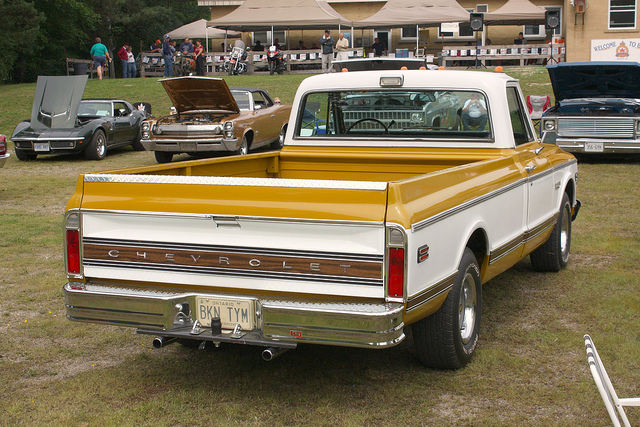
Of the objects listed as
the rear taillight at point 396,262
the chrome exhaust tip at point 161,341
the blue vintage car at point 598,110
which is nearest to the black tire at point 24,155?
the blue vintage car at point 598,110

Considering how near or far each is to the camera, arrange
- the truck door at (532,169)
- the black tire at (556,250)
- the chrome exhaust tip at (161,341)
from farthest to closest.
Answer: the black tire at (556,250)
the truck door at (532,169)
the chrome exhaust tip at (161,341)

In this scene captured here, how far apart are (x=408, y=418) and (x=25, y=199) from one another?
8821mm

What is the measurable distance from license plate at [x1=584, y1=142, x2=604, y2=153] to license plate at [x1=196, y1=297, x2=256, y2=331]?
35.1ft

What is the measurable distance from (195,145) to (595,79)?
293 inches

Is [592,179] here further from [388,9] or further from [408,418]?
[388,9]

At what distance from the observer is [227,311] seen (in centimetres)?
375

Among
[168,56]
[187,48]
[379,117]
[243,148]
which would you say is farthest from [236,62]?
[379,117]

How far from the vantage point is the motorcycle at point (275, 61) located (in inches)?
1229

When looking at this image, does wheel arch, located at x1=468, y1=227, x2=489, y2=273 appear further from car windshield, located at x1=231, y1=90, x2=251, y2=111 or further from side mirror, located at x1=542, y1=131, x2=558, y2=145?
car windshield, located at x1=231, y1=90, x2=251, y2=111

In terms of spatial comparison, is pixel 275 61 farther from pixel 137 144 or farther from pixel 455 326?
pixel 455 326

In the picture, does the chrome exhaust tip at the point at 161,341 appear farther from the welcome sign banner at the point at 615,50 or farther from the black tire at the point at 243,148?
the welcome sign banner at the point at 615,50

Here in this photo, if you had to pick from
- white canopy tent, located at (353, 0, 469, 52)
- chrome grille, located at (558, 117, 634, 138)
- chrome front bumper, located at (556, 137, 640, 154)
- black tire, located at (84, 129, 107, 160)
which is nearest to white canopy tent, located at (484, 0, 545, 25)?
white canopy tent, located at (353, 0, 469, 52)

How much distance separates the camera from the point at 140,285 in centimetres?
402

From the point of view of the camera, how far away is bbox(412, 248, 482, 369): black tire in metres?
4.07
